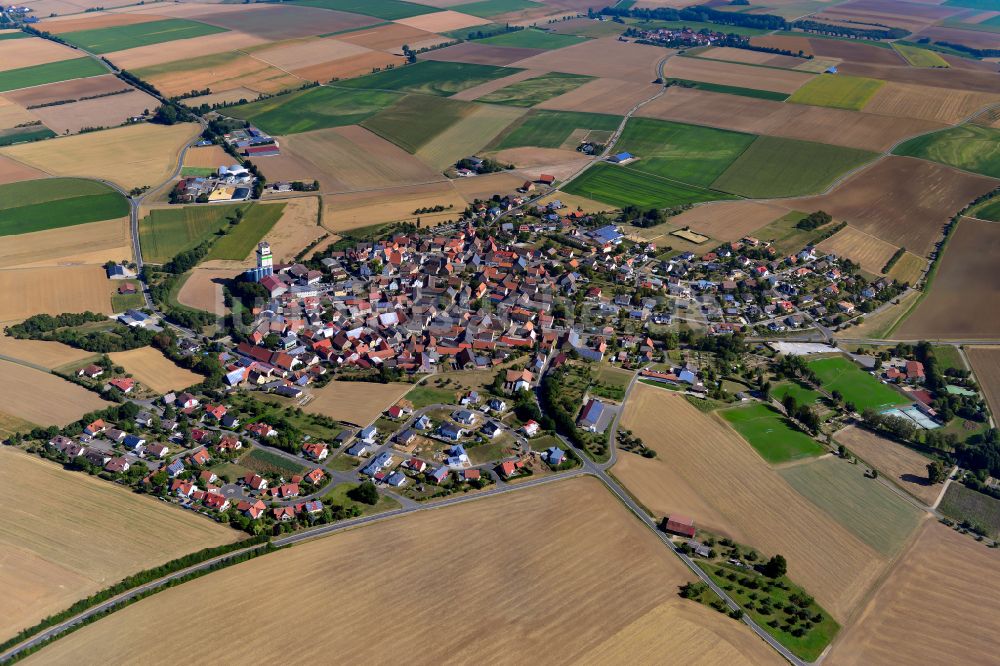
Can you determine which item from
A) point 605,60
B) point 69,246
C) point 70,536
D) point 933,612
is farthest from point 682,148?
point 70,536

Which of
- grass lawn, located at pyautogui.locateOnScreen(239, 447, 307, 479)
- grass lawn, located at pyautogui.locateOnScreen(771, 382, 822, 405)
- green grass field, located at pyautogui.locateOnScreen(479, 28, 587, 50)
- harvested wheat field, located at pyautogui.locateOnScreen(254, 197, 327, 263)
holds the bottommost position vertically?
grass lawn, located at pyautogui.locateOnScreen(239, 447, 307, 479)

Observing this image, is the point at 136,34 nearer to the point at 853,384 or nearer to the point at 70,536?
the point at 70,536

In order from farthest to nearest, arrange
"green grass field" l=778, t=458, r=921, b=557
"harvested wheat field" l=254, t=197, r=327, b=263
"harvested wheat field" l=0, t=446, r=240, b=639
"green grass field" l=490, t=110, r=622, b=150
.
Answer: "green grass field" l=490, t=110, r=622, b=150 < "harvested wheat field" l=254, t=197, r=327, b=263 < "green grass field" l=778, t=458, r=921, b=557 < "harvested wheat field" l=0, t=446, r=240, b=639

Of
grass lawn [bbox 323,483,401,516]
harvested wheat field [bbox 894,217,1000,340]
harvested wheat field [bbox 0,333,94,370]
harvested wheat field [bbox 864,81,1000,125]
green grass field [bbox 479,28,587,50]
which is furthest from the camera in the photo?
green grass field [bbox 479,28,587,50]

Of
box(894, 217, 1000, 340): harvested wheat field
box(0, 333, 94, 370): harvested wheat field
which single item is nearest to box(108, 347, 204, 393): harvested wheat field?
box(0, 333, 94, 370): harvested wheat field

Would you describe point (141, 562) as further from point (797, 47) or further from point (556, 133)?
point (797, 47)

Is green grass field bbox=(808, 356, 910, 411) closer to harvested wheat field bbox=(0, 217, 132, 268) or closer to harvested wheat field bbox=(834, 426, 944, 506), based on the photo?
harvested wheat field bbox=(834, 426, 944, 506)

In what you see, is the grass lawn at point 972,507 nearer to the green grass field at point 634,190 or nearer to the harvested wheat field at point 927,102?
the green grass field at point 634,190
